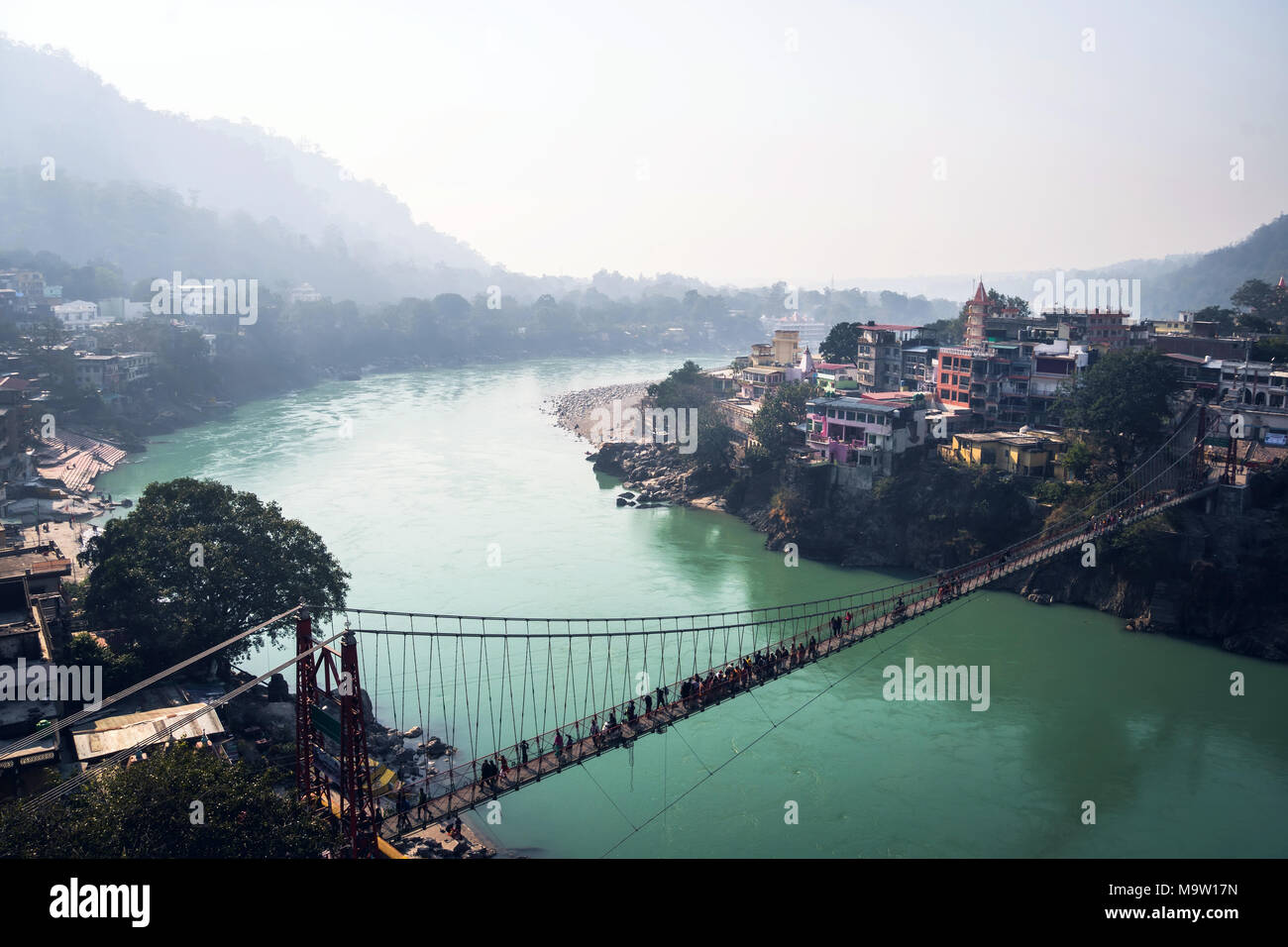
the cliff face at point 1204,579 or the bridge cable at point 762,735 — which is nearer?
the bridge cable at point 762,735

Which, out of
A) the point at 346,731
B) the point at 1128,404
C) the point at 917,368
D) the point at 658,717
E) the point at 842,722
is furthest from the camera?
the point at 917,368

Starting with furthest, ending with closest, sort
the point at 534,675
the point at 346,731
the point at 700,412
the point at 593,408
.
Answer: the point at 593,408, the point at 700,412, the point at 534,675, the point at 346,731

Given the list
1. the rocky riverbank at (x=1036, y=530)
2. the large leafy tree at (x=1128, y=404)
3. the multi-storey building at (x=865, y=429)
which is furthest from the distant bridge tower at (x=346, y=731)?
the large leafy tree at (x=1128, y=404)

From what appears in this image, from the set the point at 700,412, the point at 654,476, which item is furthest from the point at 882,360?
the point at 654,476

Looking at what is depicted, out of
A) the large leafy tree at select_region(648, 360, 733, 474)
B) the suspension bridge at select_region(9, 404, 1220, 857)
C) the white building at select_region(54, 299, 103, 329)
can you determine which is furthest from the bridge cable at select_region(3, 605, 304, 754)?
the white building at select_region(54, 299, 103, 329)

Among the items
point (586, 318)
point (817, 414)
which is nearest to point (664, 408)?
point (817, 414)

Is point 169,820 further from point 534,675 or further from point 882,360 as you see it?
point 882,360

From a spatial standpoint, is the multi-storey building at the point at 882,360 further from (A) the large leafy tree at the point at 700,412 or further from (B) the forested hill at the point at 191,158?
(B) the forested hill at the point at 191,158
